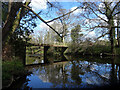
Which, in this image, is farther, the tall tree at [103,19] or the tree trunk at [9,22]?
the tall tree at [103,19]

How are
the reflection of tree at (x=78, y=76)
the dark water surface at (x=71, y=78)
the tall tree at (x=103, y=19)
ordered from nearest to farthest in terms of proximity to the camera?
the dark water surface at (x=71, y=78), the reflection of tree at (x=78, y=76), the tall tree at (x=103, y=19)

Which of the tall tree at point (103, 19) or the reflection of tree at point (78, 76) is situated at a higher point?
the tall tree at point (103, 19)

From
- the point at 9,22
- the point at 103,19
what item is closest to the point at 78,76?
the point at 9,22

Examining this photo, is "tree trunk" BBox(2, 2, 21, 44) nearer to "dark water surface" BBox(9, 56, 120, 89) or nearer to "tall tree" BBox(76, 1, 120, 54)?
"dark water surface" BBox(9, 56, 120, 89)

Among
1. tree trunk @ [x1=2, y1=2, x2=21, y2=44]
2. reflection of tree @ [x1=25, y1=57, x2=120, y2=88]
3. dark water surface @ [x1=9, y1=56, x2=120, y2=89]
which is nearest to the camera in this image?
dark water surface @ [x1=9, y1=56, x2=120, y2=89]

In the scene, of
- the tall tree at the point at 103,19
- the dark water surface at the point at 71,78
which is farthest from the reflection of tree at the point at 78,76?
the tall tree at the point at 103,19

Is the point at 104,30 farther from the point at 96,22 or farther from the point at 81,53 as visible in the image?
the point at 81,53

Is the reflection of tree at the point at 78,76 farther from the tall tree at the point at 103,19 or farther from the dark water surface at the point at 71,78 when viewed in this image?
the tall tree at the point at 103,19

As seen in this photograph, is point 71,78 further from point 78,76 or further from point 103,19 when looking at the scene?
point 103,19

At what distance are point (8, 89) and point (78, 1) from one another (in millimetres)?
12821

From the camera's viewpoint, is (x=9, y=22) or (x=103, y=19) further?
(x=103, y=19)

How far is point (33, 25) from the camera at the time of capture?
7.99 metres

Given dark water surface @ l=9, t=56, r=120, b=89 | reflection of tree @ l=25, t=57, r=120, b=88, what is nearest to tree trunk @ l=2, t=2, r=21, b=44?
dark water surface @ l=9, t=56, r=120, b=89

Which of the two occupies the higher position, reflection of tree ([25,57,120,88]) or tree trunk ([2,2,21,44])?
tree trunk ([2,2,21,44])
